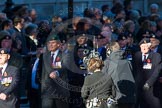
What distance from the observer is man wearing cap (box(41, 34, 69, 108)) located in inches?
551

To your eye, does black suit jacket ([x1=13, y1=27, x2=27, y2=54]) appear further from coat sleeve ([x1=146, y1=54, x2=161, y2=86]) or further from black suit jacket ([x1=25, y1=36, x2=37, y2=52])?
coat sleeve ([x1=146, y1=54, x2=161, y2=86])

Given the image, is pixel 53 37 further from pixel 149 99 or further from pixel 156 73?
pixel 149 99

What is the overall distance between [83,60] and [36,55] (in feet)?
3.57

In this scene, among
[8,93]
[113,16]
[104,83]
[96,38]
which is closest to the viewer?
[104,83]

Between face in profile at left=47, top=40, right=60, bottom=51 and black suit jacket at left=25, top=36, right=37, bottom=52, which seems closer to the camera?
face in profile at left=47, top=40, right=60, bottom=51

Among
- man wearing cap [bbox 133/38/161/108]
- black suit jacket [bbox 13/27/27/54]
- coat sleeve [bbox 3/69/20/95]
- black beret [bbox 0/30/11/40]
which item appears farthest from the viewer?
black suit jacket [bbox 13/27/27/54]

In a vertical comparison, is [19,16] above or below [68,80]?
above

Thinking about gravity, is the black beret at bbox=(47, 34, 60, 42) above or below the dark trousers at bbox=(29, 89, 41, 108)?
above

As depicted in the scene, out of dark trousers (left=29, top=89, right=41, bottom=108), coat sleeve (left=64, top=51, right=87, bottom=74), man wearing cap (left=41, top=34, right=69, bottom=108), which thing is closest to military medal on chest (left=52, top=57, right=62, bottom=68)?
man wearing cap (left=41, top=34, right=69, bottom=108)

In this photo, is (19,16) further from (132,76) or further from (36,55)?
(132,76)

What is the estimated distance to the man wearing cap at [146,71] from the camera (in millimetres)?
14719

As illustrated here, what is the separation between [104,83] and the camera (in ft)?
39.4

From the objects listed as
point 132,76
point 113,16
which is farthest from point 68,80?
point 113,16

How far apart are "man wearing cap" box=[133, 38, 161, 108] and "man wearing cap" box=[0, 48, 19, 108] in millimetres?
2771
